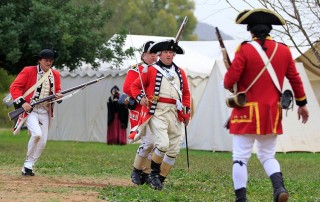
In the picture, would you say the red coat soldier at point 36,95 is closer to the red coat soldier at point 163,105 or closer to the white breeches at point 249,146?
the red coat soldier at point 163,105

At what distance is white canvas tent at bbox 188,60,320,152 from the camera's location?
2222cm

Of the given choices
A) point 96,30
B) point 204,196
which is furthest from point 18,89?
point 96,30

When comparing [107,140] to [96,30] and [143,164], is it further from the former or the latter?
[143,164]

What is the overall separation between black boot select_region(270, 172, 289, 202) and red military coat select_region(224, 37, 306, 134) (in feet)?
1.47

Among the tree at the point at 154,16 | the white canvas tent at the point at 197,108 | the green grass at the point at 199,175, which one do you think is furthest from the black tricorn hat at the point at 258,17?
the tree at the point at 154,16

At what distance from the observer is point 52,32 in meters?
21.6

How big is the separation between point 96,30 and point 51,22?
2.52 m

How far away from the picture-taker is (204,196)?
10.5m

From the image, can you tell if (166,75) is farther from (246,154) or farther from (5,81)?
(5,81)

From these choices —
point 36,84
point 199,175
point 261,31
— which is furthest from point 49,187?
point 261,31

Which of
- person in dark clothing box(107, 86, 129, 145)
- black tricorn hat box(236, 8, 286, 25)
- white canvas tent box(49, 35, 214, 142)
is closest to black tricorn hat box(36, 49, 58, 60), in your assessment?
black tricorn hat box(236, 8, 286, 25)

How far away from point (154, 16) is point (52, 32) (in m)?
45.6

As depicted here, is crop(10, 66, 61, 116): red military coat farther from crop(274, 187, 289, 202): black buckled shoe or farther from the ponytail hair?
crop(274, 187, 289, 202): black buckled shoe

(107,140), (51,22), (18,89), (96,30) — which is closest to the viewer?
(18,89)
